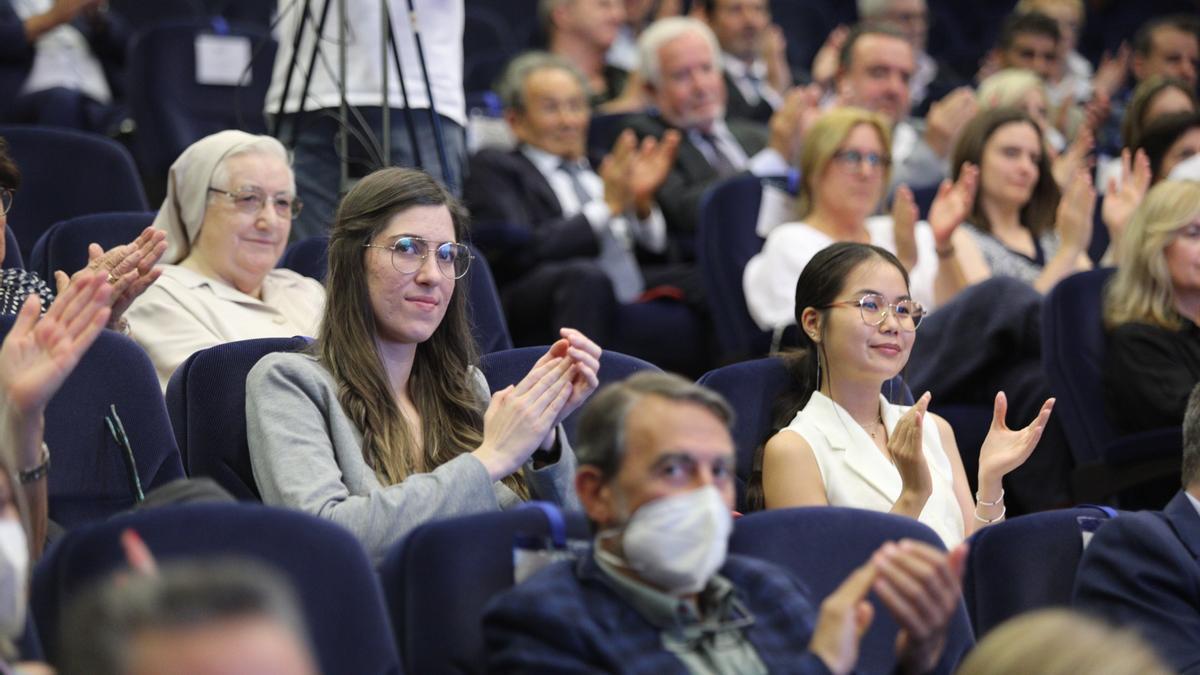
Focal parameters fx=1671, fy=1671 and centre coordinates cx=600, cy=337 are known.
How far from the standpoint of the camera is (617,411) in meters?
1.99

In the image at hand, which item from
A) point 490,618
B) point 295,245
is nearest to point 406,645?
point 490,618

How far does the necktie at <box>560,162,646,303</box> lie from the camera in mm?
4945

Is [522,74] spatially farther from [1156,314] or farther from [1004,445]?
[1004,445]

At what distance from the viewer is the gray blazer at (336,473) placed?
2334mm

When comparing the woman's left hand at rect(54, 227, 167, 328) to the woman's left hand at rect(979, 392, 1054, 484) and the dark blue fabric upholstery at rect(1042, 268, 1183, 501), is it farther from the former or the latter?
the dark blue fabric upholstery at rect(1042, 268, 1183, 501)

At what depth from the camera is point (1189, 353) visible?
3.72 metres

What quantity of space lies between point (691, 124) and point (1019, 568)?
9.96 ft

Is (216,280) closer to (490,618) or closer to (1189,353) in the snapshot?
(490,618)

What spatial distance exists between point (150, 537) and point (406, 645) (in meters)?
0.34

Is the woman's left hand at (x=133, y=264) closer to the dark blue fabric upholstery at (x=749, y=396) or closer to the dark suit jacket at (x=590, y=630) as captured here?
the dark blue fabric upholstery at (x=749, y=396)

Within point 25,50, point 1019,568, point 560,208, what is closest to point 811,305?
point 1019,568

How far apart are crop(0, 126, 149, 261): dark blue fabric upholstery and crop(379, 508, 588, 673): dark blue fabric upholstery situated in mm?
2213

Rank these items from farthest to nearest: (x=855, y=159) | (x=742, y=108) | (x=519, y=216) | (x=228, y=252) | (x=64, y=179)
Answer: (x=742, y=108), (x=519, y=216), (x=855, y=159), (x=64, y=179), (x=228, y=252)

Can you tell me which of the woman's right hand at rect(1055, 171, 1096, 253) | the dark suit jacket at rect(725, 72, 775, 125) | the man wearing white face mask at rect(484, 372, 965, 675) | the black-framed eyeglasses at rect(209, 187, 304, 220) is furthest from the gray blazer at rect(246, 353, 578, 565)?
the dark suit jacket at rect(725, 72, 775, 125)
